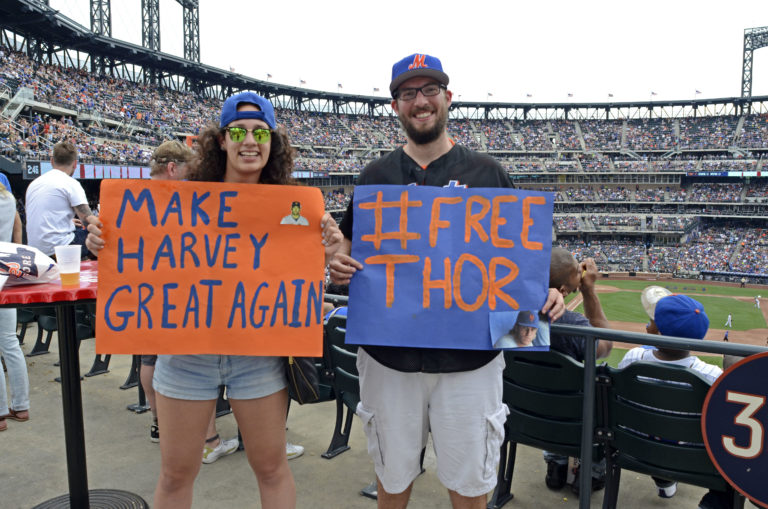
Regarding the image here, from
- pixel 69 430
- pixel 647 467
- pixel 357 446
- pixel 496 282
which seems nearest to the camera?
pixel 496 282

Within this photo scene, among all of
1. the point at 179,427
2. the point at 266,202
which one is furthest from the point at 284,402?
the point at 266,202

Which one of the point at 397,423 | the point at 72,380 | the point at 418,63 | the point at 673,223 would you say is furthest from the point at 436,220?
the point at 673,223

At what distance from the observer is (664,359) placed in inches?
122

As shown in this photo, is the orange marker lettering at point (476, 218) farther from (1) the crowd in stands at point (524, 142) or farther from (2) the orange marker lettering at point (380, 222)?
(1) the crowd in stands at point (524, 142)

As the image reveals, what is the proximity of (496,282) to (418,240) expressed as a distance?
41 cm

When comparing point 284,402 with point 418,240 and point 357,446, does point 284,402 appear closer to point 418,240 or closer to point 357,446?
point 418,240

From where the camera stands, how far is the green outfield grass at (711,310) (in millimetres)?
27422

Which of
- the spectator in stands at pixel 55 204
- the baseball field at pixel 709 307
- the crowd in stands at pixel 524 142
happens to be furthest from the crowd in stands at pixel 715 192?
the spectator in stands at pixel 55 204

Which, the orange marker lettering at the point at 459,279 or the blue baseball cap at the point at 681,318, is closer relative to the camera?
→ the orange marker lettering at the point at 459,279

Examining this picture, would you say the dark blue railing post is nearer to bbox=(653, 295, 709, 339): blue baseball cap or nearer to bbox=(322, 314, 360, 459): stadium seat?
bbox=(653, 295, 709, 339): blue baseball cap

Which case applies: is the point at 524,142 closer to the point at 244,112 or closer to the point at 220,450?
the point at 220,450

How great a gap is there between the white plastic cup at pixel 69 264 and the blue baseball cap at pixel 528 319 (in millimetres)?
2315

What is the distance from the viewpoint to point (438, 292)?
8.04ft

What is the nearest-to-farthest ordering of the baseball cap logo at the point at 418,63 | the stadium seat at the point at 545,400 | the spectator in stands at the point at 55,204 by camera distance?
1. the baseball cap logo at the point at 418,63
2. the stadium seat at the point at 545,400
3. the spectator in stands at the point at 55,204
